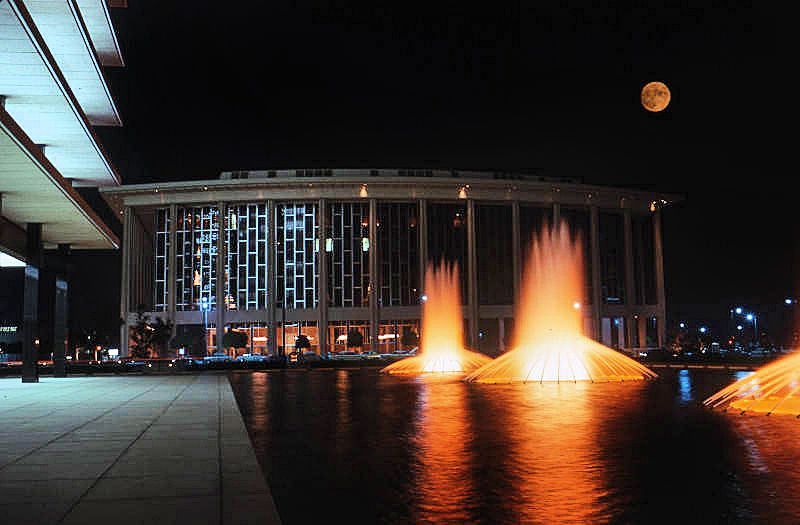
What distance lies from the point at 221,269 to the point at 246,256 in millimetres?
3358

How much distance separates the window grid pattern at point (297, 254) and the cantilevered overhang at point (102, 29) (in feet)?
182

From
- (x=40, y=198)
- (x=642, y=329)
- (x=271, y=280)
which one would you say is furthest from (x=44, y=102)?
(x=642, y=329)

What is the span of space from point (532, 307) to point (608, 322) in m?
11.9

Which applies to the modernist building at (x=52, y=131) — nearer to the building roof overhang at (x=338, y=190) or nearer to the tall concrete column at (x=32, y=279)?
the tall concrete column at (x=32, y=279)

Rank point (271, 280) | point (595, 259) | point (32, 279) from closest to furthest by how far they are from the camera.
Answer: point (32, 279)
point (271, 280)
point (595, 259)

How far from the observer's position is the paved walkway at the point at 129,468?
7945mm

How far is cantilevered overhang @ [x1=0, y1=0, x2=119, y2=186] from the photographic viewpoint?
1908 centimetres

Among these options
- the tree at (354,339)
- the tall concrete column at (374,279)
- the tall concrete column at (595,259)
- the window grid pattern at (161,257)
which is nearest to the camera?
the tree at (354,339)

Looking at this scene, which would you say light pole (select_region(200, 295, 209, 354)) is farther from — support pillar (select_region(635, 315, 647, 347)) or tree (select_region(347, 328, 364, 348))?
support pillar (select_region(635, 315, 647, 347))

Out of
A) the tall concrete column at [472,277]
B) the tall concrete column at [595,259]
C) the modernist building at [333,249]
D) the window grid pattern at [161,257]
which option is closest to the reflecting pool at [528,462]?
the modernist building at [333,249]

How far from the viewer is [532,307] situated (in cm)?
9481

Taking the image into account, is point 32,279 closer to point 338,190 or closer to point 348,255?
point 338,190

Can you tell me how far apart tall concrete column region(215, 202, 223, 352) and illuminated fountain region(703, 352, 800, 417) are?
7306 centimetres

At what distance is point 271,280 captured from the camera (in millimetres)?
90125
